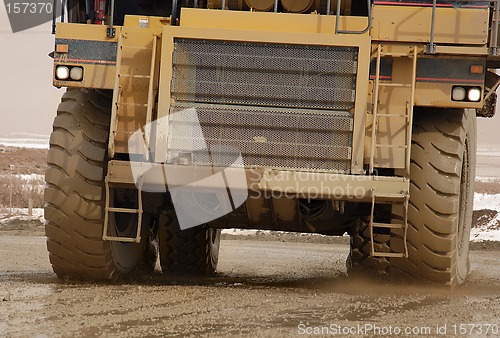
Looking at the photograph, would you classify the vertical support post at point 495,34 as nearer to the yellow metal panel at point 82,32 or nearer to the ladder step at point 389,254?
the ladder step at point 389,254

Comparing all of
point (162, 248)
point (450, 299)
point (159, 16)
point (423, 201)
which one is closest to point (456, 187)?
point (423, 201)

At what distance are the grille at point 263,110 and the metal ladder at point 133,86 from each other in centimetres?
19

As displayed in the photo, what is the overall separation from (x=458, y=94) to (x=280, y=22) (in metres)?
1.60

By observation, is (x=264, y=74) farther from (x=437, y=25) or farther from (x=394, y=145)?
(x=437, y=25)

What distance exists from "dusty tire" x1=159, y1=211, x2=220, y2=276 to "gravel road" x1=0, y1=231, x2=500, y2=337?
0.31 metres

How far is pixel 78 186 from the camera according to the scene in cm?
948

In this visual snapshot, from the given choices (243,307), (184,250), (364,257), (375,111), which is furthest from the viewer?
(184,250)

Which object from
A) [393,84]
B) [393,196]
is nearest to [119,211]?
[393,196]

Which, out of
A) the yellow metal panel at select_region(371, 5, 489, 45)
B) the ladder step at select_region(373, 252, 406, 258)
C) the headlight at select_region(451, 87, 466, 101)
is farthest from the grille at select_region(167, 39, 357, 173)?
the headlight at select_region(451, 87, 466, 101)

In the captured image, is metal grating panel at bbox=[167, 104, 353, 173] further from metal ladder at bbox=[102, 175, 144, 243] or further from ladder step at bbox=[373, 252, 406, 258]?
ladder step at bbox=[373, 252, 406, 258]

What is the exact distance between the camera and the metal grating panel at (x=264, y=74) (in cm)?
915

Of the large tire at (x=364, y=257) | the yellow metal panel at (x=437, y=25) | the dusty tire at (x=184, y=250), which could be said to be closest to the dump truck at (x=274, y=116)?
the yellow metal panel at (x=437, y=25)

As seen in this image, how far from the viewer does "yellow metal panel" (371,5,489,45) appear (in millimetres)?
9312

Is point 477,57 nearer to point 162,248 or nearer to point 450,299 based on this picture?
point 450,299
